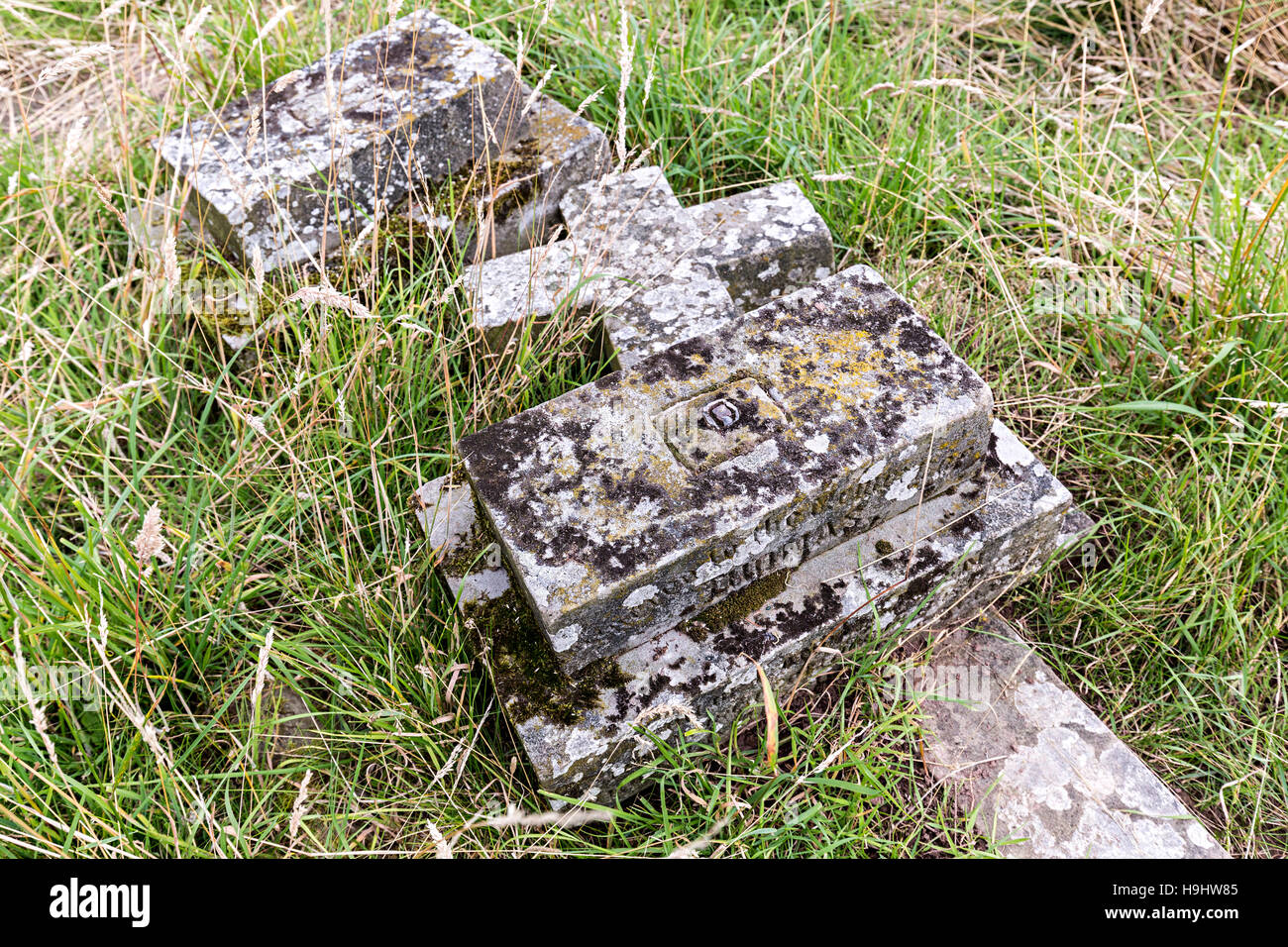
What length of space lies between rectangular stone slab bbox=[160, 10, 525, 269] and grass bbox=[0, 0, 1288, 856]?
7.4 inches

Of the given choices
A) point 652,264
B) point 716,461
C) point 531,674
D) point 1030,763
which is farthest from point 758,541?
point 652,264

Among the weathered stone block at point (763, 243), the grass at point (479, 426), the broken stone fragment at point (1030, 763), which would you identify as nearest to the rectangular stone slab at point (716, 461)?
the grass at point (479, 426)

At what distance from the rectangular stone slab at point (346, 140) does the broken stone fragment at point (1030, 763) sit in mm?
2023

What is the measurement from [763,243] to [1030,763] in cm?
173

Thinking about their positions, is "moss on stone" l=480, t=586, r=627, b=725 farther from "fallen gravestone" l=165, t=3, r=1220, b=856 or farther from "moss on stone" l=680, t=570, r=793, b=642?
"moss on stone" l=680, t=570, r=793, b=642

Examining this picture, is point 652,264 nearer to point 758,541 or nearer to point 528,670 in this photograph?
point 758,541

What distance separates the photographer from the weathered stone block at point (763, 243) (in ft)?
9.25

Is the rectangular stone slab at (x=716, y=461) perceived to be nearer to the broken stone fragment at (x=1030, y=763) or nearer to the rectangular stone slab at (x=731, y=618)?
the rectangular stone slab at (x=731, y=618)

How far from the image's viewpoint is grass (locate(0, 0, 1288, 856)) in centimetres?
195

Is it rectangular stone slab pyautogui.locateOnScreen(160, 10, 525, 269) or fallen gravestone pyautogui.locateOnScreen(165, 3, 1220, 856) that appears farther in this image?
rectangular stone slab pyautogui.locateOnScreen(160, 10, 525, 269)

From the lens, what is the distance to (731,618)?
202cm

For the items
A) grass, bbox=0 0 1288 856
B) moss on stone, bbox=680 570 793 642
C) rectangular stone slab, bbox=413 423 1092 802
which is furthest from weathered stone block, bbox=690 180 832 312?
moss on stone, bbox=680 570 793 642

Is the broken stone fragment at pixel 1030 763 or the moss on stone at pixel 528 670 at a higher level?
the moss on stone at pixel 528 670

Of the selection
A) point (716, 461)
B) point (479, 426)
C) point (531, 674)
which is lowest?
point (531, 674)
